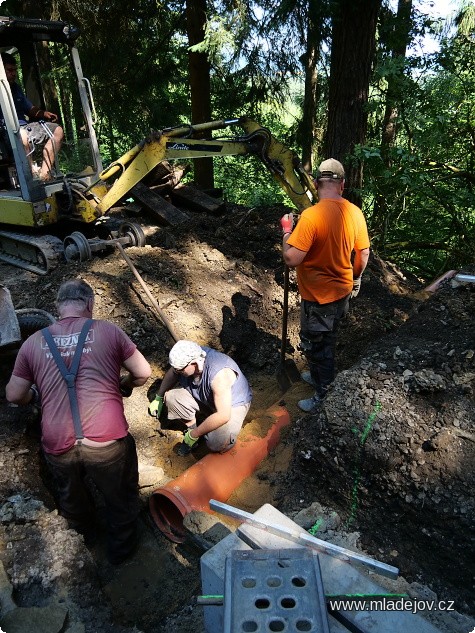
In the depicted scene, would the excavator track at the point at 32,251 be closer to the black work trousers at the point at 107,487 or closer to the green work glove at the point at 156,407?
the green work glove at the point at 156,407

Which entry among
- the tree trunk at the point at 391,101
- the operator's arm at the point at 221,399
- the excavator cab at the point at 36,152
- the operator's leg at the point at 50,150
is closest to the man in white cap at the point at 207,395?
the operator's arm at the point at 221,399

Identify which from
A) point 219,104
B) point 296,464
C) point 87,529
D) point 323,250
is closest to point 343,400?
point 296,464

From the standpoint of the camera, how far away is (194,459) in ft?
13.8

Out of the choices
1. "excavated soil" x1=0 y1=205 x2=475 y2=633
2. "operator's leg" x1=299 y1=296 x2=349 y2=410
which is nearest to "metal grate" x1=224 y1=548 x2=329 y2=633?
"excavated soil" x1=0 y1=205 x2=475 y2=633

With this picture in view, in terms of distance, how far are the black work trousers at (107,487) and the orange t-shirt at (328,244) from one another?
201 cm

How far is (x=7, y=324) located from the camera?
13.1ft

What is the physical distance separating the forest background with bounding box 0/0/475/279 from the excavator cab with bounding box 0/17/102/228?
219cm

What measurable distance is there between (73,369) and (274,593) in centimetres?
203

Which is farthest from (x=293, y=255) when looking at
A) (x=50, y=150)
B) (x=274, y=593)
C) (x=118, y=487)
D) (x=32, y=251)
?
(x=50, y=150)

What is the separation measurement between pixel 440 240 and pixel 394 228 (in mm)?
899

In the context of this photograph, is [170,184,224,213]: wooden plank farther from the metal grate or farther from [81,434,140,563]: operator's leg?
the metal grate

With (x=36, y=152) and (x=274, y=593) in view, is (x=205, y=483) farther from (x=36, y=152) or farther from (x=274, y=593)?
(x=36, y=152)

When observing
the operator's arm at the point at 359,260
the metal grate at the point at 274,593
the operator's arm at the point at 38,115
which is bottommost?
the operator's arm at the point at 359,260

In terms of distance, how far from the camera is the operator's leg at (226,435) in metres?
3.83
